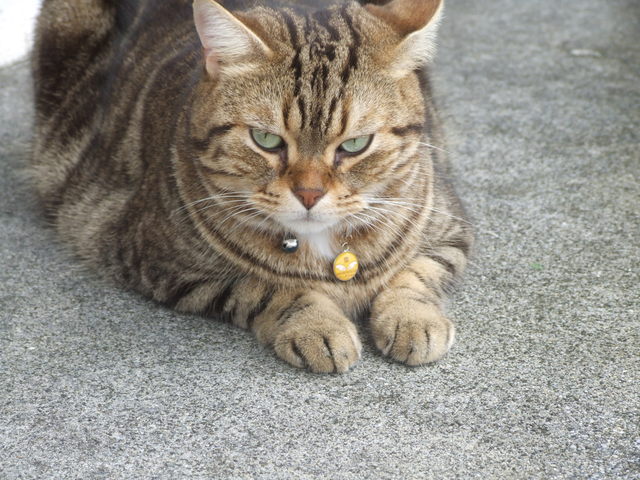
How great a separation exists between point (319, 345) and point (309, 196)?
0.37 metres

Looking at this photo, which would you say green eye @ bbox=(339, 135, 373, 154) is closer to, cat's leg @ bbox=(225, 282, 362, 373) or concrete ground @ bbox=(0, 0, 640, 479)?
cat's leg @ bbox=(225, 282, 362, 373)

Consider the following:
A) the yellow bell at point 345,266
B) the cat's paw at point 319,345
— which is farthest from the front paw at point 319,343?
the yellow bell at point 345,266

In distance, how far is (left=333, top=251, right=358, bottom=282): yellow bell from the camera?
2.23 m

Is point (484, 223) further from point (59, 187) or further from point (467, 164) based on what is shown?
point (59, 187)

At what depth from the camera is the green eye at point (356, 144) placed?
2.00 meters

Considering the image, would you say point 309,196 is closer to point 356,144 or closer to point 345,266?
point 356,144

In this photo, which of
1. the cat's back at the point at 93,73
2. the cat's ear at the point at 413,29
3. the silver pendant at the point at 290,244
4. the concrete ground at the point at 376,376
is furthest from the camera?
Answer: the cat's back at the point at 93,73

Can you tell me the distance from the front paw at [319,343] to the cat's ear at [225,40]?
633 mm

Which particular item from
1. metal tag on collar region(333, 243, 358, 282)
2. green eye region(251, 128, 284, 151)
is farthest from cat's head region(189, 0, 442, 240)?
metal tag on collar region(333, 243, 358, 282)

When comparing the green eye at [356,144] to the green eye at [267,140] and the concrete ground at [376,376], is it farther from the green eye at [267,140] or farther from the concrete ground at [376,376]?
the concrete ground at [376,376]

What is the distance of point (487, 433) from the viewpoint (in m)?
1.90

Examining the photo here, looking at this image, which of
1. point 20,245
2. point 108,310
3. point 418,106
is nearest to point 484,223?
point 418,106

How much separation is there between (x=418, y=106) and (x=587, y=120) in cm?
180

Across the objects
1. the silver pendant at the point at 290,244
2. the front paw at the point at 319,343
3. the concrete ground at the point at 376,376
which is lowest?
the concrete ground at the point at 376,376
